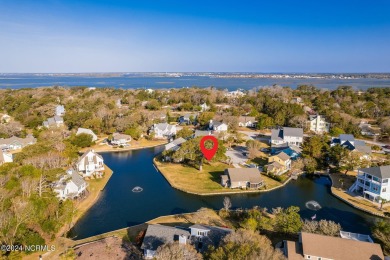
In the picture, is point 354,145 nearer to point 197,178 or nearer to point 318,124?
point 318,124

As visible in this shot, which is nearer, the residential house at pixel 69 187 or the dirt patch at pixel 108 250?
the dirt patch at pixel 108 250

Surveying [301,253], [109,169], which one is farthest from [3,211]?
[301,253]

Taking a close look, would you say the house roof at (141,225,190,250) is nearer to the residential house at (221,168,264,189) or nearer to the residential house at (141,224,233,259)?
the residential house at (141,224,233,259)

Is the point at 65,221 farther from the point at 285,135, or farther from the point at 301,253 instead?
the point at 285,135

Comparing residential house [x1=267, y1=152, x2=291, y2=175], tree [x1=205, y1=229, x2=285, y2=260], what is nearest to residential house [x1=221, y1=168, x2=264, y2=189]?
residential house [x1=267, y1=152, x2=291, y2=175]

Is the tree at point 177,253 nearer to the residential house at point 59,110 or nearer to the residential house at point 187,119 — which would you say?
the residential house at point 187,119

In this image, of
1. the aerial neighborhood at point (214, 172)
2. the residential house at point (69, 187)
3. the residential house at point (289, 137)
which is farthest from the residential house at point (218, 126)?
the residential house at point (69, 187)

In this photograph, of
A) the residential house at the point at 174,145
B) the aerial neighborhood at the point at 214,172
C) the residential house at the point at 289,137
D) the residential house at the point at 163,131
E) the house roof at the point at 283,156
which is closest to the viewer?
the aerial neighborhood at the point at 214,172
